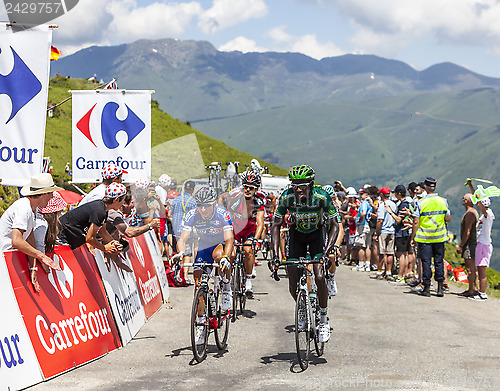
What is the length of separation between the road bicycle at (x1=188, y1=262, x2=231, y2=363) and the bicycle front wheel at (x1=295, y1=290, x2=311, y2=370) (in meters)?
1.18

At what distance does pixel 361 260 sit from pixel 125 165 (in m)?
8.79

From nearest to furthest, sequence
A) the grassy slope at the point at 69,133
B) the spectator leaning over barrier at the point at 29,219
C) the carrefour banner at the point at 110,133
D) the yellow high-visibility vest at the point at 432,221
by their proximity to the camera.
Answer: the spectator leaning over barrier at the point at 29,219, the carrefour banner at the point at 110,133, the yellow high-visibility vest at the point at 432,221, the grassy slope at the point at 69,133

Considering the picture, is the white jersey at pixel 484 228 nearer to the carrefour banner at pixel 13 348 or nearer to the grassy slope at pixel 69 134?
the carrefour banner at pixel 13 348

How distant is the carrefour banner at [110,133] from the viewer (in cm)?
1345

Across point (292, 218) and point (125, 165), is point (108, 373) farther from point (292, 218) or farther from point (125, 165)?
point (125, 165)

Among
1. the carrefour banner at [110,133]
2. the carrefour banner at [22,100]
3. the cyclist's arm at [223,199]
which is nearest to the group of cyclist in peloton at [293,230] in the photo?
the carrefour banner at [22,100]

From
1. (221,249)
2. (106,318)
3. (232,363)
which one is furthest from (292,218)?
(106,318)

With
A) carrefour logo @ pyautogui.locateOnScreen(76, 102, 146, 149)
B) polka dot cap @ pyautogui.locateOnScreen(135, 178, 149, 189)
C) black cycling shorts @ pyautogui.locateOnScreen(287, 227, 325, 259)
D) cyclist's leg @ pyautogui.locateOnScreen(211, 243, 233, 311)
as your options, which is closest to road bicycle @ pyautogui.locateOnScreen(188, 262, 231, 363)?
cyclist's leg @ pyautogui.locateOnScreen(211, 243, 233, 311)

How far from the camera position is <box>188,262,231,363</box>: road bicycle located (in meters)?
7.76

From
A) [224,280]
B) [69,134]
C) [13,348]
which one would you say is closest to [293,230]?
[224,280]

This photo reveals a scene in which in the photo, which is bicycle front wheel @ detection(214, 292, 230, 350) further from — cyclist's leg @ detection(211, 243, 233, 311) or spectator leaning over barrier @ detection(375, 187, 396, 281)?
spectator leaning over barrier @ detection(375, 187, 396, 281)

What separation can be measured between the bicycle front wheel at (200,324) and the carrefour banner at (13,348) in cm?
187

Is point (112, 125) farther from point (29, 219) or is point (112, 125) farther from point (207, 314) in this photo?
point (29, 219)

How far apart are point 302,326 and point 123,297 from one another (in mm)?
2927
